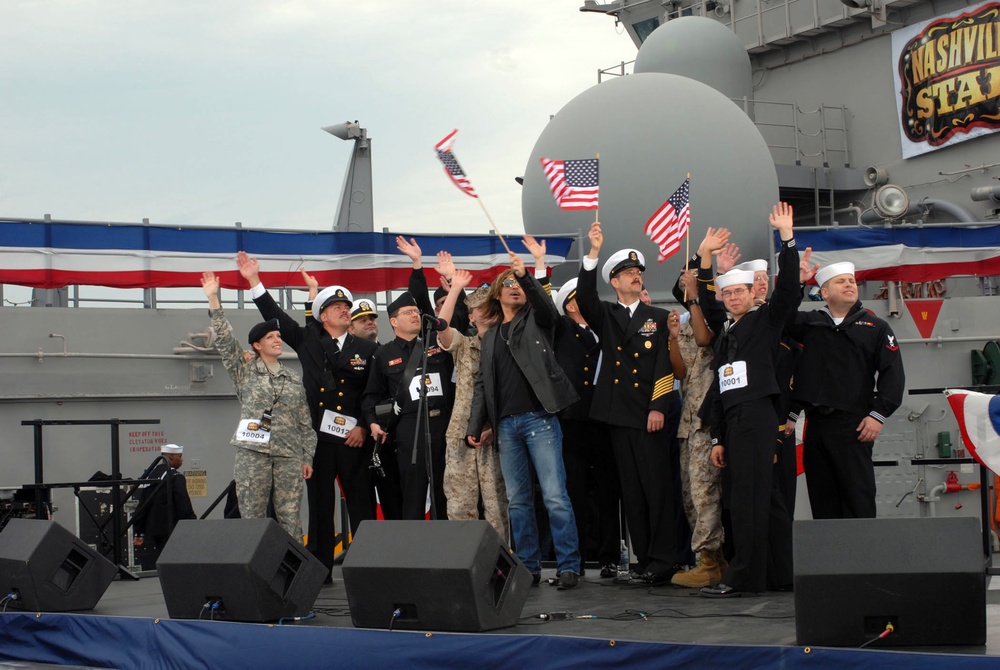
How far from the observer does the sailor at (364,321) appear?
25.2 feet

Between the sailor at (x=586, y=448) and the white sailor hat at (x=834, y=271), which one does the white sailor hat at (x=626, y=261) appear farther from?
the white sailor hat at (x=834, y=271)

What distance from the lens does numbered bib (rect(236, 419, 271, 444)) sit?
668 cm

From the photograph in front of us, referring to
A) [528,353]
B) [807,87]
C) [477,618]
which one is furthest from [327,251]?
[807,87]

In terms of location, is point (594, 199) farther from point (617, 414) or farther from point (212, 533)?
point (212, 533)

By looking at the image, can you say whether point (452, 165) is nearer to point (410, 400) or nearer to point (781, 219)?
point (410, 400)

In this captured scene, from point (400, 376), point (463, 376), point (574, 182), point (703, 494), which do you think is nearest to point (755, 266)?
point (703, 494)

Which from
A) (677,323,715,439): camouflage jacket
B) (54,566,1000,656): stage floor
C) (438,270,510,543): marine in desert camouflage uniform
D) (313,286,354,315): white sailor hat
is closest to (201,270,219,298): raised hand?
(313,286,354,315): white sailor hat

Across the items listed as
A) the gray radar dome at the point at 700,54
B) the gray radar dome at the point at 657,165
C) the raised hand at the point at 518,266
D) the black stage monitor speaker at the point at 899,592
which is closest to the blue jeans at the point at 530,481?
the raised hand at the point at 518,266

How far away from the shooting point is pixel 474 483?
642 cm

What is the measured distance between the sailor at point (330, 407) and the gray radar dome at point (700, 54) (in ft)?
32.7

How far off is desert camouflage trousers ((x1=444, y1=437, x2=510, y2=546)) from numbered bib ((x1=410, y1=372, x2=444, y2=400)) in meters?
0.41

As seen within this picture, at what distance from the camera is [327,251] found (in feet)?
36.1

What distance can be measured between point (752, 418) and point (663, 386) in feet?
2.21

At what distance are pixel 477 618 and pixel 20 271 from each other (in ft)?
23.1
